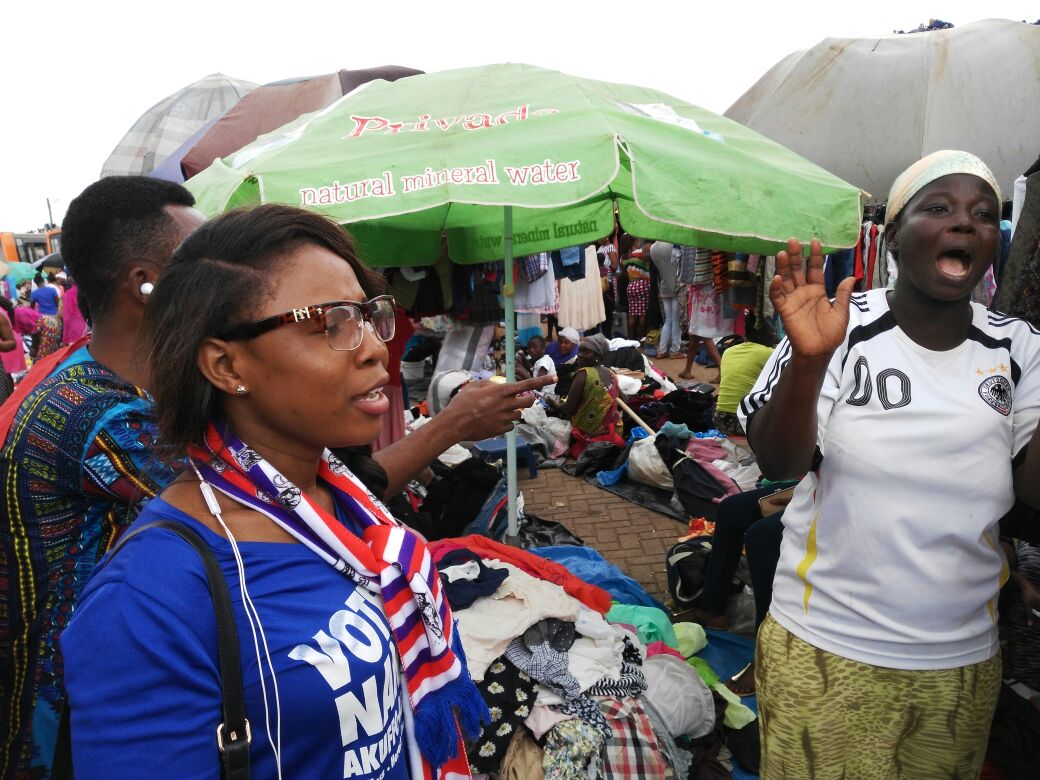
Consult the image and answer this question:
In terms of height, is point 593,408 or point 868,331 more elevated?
point 868,331

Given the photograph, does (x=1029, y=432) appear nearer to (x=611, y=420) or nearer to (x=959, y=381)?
(x=959, y=381)

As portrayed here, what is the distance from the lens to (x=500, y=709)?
261cm

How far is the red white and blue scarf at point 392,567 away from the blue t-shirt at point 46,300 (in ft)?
39.2

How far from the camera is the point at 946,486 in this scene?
62.6 inches

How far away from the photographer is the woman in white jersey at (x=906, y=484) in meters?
1.59

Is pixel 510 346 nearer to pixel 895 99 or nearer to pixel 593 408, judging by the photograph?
pixel 593 408

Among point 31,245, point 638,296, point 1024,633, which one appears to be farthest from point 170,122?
point 31,245

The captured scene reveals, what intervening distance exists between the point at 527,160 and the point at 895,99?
6.04 meters

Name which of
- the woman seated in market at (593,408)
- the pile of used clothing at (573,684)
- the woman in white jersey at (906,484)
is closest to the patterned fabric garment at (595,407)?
the woman seated in market at (593,408)

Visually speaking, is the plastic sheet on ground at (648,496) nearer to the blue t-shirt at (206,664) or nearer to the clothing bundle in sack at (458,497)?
the clothing bundle in sack at (458,497)

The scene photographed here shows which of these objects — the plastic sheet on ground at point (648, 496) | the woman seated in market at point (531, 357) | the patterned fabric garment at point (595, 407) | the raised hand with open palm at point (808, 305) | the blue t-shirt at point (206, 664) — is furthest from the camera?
the woman seated in market at point (531, 357)

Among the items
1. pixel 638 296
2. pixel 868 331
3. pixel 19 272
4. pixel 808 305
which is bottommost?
pixel 638 296

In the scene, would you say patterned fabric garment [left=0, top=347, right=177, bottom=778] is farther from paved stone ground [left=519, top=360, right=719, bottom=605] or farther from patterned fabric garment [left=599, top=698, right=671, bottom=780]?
paved stone ground [left=519, top=360, right=719, bottom=605]

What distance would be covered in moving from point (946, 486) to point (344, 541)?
1.44 m
